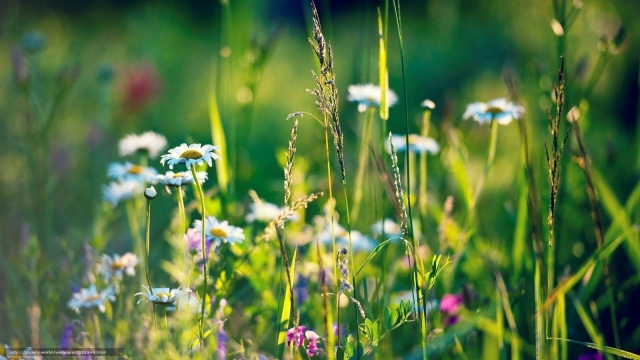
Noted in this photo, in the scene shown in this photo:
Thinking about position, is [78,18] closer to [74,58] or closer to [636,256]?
[74,58]

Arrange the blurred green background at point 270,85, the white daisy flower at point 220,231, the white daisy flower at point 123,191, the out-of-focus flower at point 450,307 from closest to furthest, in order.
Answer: the white daisy flower at point 220,231
the out-of-focus flower at point 450,307
the white daisy flower at point 123,191
the blurred green background at point 270,85

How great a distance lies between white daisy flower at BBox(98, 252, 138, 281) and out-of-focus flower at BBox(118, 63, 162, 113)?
1.41 meters

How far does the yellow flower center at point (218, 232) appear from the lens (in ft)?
2.72

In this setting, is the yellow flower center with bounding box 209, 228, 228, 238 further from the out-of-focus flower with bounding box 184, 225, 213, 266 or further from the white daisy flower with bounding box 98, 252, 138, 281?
the white daisy flower with bounding box 98, 252, 138, 281

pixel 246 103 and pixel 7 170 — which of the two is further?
pixel 7 170

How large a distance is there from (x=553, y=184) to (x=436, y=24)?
3091 mm

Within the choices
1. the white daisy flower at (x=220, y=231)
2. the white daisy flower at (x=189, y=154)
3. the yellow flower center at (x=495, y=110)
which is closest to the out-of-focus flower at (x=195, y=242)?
the white daisy flower at (x=220, y=231)

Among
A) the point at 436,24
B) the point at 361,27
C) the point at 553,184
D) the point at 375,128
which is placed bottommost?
the point at 553,184

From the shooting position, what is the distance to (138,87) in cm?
235

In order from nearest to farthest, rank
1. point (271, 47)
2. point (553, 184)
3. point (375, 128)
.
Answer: point (553, 184)
point (271, 47)
point (375, 128)

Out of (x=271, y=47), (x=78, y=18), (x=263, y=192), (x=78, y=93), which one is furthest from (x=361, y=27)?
(x=78, y=18)

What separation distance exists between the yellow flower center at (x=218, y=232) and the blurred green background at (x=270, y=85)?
0.81 feet

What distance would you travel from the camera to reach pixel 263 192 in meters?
1.72

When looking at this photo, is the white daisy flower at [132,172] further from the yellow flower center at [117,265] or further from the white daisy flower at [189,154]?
the white daisy flower at [189,154]
